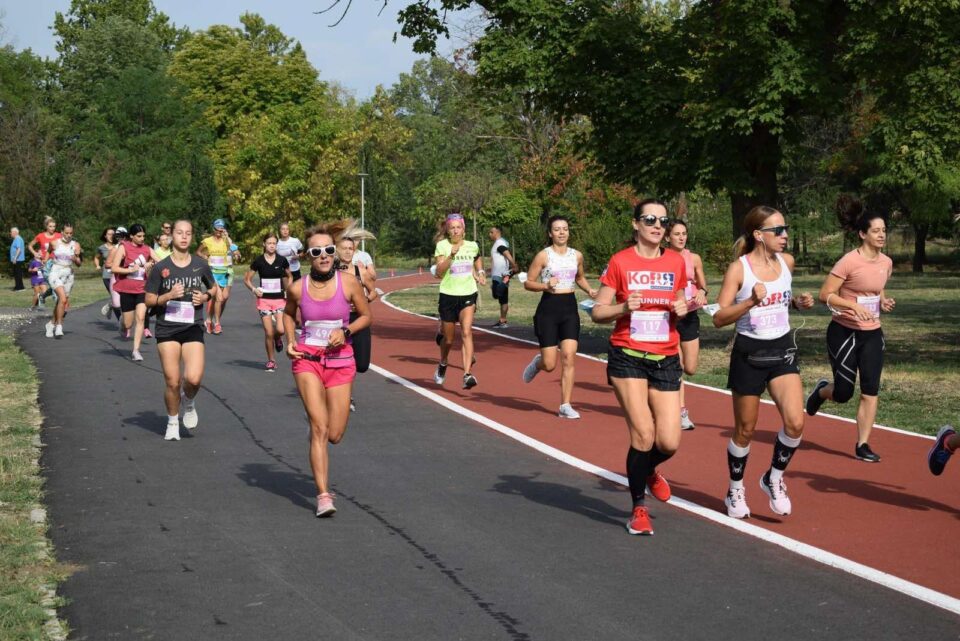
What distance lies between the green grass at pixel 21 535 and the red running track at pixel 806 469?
4.31m

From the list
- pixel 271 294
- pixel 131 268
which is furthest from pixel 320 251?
pixel 131 268

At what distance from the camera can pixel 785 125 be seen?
18328 mm

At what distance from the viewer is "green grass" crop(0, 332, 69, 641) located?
229 inches

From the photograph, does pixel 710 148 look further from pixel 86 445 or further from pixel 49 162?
pixel 49 162

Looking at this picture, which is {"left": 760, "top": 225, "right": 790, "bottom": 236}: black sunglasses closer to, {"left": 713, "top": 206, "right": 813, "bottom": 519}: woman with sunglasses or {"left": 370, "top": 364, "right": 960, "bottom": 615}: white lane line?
{"left": 713, "top": 206, "right": 813, "bottom": 519}: woman with sunglasses

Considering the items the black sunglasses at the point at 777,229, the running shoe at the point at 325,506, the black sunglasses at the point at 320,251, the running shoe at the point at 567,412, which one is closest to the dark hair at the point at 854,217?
the black sunglasses at the point at 777,229

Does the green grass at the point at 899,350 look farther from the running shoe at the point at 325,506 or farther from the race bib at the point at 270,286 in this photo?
the race bib at the point at 270,286

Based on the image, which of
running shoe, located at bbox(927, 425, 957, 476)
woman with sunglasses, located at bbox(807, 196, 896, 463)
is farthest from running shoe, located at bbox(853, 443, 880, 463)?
running shoe, located at bbox(927, 425, 957, 476)

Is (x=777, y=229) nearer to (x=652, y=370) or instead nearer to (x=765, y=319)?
(x=765, y=319)

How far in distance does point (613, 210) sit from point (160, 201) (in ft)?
72.8

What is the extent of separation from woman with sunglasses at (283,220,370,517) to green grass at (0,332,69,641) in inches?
72.6

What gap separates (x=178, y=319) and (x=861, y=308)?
609 cm

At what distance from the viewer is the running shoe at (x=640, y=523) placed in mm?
7484

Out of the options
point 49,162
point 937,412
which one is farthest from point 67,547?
point 49,162
